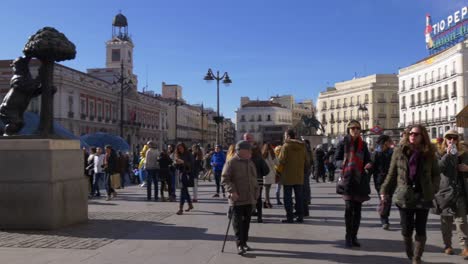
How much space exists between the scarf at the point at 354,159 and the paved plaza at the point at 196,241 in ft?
3.46

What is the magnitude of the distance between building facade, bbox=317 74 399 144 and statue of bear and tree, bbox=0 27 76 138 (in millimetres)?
83000

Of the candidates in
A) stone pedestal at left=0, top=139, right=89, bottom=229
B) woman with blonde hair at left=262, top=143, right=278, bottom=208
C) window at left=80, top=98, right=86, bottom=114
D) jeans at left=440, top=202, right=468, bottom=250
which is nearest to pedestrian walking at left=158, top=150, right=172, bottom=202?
woman with blonde hair at left=262, top=143, right=278, bottom=208

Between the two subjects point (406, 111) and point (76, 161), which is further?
point (406, 111)

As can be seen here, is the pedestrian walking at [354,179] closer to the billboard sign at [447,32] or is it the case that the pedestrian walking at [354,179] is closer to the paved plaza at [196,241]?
the paved plaza at [196,241]

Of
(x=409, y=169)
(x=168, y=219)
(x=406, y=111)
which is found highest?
(x=406, y=111)

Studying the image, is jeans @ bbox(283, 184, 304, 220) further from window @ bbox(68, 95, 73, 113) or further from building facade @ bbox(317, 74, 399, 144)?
building facade @ bbox(317, 74, 399, 144)

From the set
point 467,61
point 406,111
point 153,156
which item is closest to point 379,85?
point 406,111

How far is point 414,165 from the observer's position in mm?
6238

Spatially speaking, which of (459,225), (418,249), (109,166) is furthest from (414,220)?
(109,166)

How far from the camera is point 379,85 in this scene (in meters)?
95.8

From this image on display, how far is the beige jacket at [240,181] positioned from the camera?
7504 millimetres

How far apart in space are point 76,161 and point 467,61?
62412mm

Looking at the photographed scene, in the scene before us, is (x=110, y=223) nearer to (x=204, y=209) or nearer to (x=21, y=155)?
(x=21, y=155)

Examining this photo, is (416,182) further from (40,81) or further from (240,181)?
(40,81)
